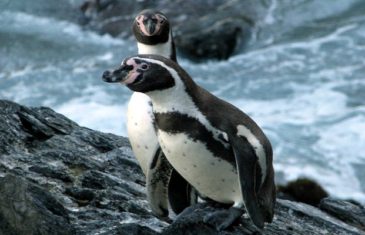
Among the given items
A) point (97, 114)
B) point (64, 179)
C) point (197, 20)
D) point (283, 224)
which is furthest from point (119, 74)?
point (197, 20)

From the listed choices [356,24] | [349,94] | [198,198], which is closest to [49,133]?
[198,198]

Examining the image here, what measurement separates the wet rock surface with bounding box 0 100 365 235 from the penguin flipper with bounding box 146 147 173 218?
75mm

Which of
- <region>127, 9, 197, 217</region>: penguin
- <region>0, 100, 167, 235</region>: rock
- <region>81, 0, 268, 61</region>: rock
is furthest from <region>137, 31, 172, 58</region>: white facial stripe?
<region>81, 0, 268, 61</region>: rock

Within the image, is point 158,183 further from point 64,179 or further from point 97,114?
point 97,114

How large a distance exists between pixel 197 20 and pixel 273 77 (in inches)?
82.3

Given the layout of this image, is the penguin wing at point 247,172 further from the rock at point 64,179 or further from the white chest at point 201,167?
the rock at point 64,179

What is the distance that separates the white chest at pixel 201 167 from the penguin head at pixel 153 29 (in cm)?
113

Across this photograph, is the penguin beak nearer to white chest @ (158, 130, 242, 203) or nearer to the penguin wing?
white chest @ (158, 130, 242, 203)

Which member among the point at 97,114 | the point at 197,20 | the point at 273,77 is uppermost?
the point at 197,20

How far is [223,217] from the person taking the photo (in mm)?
4664

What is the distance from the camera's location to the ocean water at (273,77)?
465 inches

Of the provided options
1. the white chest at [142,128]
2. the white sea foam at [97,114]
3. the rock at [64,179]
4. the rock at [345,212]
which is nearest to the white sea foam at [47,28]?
the white sea foam at [97,114]

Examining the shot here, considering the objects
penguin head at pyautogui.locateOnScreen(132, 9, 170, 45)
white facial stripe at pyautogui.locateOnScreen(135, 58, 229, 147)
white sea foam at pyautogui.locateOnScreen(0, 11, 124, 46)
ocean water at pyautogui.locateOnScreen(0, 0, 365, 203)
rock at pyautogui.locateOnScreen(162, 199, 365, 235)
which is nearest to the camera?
white facial stripe at pyautogui.locateOnScreen(135, 58, 229, 147)

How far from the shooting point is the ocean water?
11.8 m
